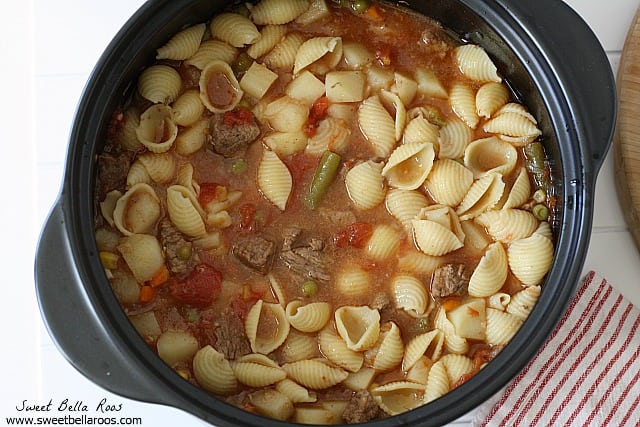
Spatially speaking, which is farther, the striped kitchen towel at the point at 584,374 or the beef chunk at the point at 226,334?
the striped kitchen towel at the point at 584,374

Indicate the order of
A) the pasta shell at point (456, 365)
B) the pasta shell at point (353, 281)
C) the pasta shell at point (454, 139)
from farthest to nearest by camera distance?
the pasta shell at point (454, 139), the pasta shell at point (353, 281), the pasta shell at point (456, 365)

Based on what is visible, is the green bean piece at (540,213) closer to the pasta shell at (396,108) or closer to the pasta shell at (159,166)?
the pasta shell at (396,108)

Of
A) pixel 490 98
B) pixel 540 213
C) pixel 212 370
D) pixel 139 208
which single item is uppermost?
pixel 490 98

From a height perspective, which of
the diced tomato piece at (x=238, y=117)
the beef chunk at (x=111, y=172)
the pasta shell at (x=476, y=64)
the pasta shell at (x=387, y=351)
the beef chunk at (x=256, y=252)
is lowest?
the pasta shell at (x=387, y=351)

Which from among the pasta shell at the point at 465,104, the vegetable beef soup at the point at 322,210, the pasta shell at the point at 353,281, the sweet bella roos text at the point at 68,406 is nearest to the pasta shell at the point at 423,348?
the vegetable beef soup at the point at 322,210

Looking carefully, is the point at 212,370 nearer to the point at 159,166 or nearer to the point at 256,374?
the point at 256,374

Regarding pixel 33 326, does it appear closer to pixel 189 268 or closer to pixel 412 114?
pixel 189 268

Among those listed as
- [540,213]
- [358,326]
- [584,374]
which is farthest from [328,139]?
[584,374]
